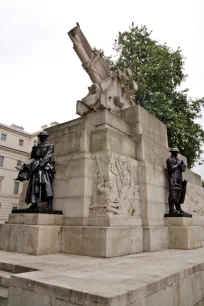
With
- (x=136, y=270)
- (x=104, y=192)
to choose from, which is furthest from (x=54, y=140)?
(x=136, y=270)

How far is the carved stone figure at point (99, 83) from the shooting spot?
10.4 meters

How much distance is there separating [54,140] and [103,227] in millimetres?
4307

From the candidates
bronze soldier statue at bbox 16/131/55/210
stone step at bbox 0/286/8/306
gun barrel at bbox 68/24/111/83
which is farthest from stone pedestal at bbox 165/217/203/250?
gun barrel at bbox 68/24/111/83

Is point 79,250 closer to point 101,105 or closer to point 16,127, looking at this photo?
point 101,105

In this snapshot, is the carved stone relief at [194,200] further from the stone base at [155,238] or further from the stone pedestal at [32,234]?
the stone pedestal at [32,234]

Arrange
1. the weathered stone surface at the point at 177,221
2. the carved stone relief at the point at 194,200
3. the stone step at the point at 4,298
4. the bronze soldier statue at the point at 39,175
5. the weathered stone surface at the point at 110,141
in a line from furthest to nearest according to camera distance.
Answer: the carved stone relief at the point at 194,200
the weathered stone surface at the point at 177,221
the weathered stone surface at the point at 110,141
the bronze soldier statue at the point at 39,175
the stone step at the point at 4,298

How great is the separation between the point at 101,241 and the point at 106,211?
944 millimetres

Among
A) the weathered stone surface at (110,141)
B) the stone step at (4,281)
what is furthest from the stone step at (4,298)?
the weathered stone surface at (110,141)

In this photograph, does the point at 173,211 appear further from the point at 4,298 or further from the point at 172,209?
the point at 4,298

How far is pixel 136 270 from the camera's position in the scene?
4.70 meters

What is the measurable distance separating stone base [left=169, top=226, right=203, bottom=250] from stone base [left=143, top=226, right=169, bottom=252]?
0.23 m

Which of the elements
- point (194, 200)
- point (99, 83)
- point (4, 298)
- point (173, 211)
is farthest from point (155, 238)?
point (99, 83)

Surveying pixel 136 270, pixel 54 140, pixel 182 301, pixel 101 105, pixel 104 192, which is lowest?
pixel 182 301

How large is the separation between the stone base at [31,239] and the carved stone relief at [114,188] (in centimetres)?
135
